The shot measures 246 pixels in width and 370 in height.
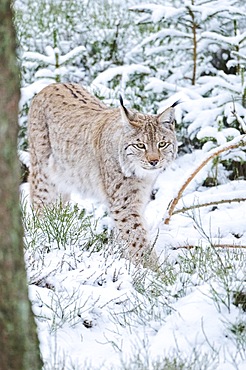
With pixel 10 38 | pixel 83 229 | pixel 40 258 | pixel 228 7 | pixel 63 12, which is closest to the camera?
pixel 10 38

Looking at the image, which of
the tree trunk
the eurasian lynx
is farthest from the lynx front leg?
the tree trunk

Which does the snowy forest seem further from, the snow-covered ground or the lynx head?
the lynx head

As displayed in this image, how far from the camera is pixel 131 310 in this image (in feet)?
11.0

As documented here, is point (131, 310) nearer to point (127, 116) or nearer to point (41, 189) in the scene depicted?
point (127, 116)

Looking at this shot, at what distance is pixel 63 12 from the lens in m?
9.07

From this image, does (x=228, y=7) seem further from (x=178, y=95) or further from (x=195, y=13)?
(x=178, y=95)

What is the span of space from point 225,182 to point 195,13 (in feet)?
5.16

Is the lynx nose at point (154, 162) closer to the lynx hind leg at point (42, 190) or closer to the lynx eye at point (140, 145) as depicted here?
the lynx eye at point (140, 145)

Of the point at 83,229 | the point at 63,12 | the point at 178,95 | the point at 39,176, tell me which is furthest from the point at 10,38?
the point at 63,12

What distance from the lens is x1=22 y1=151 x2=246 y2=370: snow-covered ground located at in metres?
2.82

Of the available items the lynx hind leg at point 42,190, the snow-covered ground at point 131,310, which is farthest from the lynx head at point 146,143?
the lynx hind leg at point 42,190

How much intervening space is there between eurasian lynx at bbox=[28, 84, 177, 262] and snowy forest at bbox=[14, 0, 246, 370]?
0.19m

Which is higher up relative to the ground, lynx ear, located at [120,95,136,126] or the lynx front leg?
lynx ear, located at [120,95,136,126]

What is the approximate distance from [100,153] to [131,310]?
2144 mm
